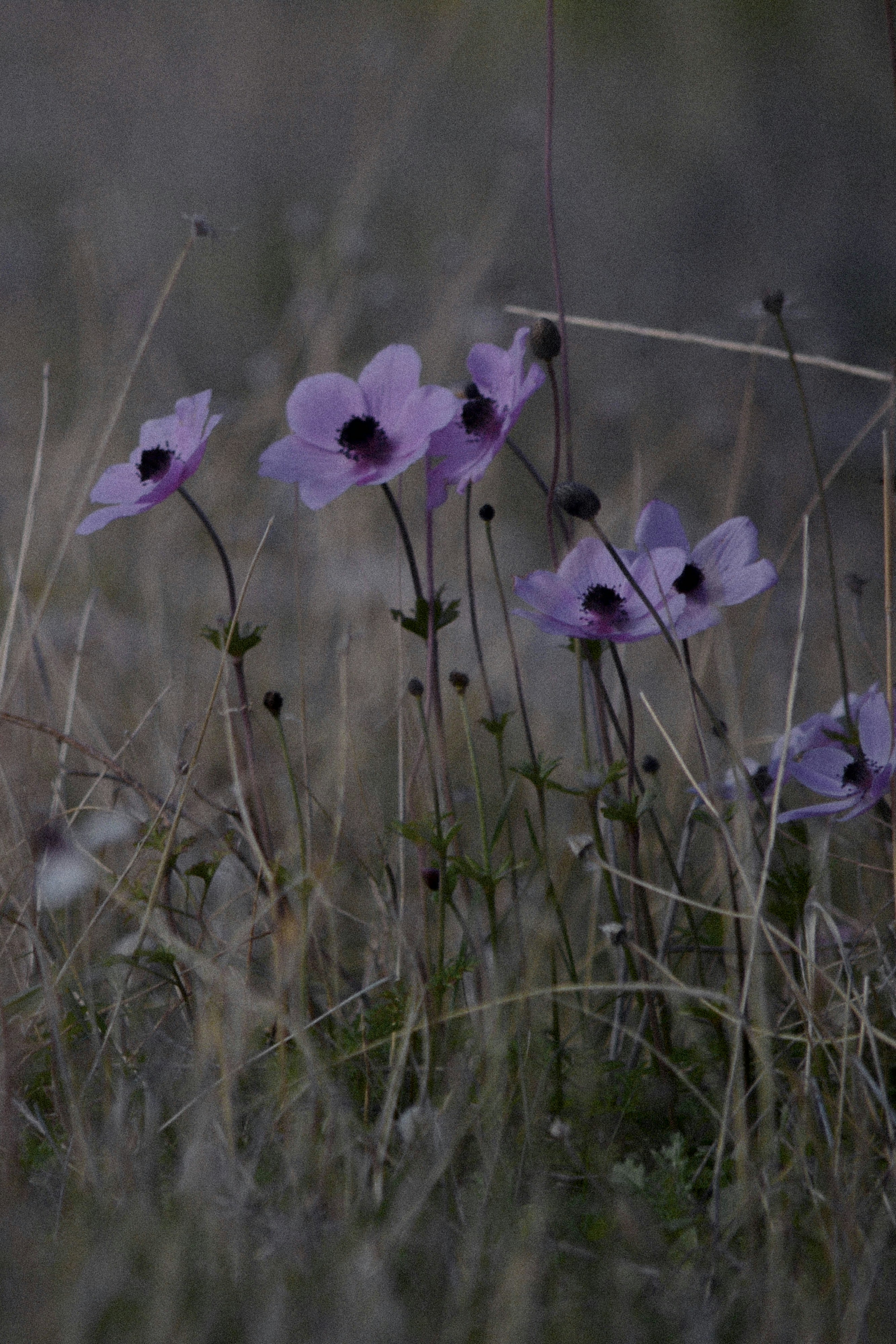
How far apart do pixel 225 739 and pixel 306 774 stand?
0.94 m

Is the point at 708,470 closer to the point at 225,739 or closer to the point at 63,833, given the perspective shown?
the point at 225,739

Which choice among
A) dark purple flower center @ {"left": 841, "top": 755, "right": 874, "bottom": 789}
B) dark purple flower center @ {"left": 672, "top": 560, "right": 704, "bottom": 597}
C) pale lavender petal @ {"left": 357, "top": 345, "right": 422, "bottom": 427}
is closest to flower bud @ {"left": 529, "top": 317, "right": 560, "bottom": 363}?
pale lavender petal @ {"left": 357, "top": 345, "right": 422, "bottom": 427}

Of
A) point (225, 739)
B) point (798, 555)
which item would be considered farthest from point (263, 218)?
point (225, 739)

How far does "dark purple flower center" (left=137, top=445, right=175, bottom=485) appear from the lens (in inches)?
41.1

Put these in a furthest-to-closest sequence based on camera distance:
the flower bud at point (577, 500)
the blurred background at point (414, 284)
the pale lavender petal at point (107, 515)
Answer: the blurred background at point (414, 284), the pale lavender petal at point (107, 515), the flower bud at point (577, 500)

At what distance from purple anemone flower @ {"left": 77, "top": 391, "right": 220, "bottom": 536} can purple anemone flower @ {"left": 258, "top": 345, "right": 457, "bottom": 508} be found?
6cm

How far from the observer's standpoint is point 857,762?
1.06 metres

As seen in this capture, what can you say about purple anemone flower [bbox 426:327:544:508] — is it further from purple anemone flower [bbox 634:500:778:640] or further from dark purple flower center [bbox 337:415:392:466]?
purple anemone flower [bbox 634:500:778:640]

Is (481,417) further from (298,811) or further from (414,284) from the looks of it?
(414,284)

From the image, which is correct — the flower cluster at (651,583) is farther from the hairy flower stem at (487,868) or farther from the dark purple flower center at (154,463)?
the dark purple flower center at (154,463)

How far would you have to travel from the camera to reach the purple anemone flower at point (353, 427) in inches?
39.4

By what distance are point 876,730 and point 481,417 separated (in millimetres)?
432

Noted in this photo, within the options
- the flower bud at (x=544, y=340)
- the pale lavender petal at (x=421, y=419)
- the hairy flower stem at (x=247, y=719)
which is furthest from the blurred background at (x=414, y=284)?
the flower bud at (x=544, y=340)

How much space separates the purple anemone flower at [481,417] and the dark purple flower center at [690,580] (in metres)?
0.19
